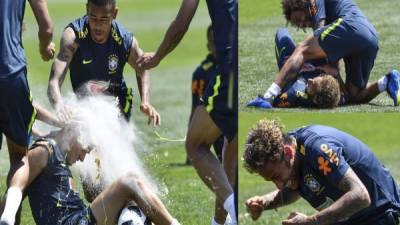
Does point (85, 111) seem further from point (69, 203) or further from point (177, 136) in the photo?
point (177, 136)

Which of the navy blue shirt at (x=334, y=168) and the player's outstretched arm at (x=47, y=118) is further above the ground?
the navy blue shirt at (x=334, y=168)

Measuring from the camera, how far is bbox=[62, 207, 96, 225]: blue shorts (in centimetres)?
676

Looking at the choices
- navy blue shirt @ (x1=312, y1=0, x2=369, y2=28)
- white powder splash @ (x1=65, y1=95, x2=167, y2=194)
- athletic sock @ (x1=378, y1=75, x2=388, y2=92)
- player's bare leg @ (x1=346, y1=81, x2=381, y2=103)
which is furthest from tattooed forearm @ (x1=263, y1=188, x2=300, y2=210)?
white powder splash @ (x1=65, y1=95, x2=167, y2=194)

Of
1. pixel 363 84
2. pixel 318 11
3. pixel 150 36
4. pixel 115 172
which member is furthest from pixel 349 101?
pixel 150 36

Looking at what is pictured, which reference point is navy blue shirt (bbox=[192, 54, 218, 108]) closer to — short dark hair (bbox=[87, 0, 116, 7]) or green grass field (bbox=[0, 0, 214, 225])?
green grass field (bbox=[0, 0, 214, 225])

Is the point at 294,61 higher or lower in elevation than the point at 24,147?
higher

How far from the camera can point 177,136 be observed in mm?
11023

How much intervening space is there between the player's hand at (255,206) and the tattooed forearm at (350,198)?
0.50 metres

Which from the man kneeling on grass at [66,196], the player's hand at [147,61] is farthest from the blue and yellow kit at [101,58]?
the man kneeling on grass at [66,196]

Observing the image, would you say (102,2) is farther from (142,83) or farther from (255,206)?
(255,206)

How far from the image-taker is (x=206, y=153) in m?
7.08

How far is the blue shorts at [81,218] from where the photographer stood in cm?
676

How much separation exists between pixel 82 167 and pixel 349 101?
1797mm

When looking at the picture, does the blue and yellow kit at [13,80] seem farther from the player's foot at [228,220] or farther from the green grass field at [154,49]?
the player's foot at [228,220]
